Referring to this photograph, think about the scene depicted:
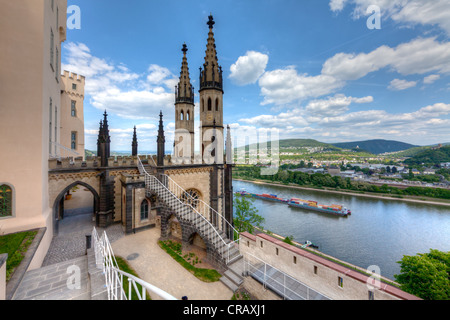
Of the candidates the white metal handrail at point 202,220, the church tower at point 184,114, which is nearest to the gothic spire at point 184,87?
the church tower at point 184,114

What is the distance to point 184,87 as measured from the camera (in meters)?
22.5

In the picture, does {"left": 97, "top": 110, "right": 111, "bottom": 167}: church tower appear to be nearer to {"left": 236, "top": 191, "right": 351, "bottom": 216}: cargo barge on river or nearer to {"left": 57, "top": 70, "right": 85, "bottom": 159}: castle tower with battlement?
{"left": 57, "top": 70, "right": 85, "bottom": 159}: castle tower with battlement

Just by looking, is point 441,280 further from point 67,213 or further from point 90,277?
point 67,213

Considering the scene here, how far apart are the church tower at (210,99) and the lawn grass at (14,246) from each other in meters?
13.5

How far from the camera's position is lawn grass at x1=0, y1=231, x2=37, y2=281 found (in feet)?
20.7

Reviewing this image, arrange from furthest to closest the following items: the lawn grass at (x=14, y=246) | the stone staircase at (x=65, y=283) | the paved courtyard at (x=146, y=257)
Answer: the paved courtyard at (x=146, y=257)
the lawn grass at (x=14, y=246)
the stone staircase at (x=65, y=283)

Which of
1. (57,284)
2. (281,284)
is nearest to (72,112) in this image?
(57,284)

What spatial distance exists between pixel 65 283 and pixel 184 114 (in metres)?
18.9

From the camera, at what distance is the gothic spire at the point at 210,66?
1966 cm

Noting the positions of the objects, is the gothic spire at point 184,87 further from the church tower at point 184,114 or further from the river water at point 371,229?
the river water at point 371,229

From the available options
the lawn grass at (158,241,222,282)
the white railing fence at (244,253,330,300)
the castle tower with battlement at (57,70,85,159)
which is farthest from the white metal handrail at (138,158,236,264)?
the castle tower with battlement at (57,70,85,159)

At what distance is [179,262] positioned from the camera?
9727 millimetres
